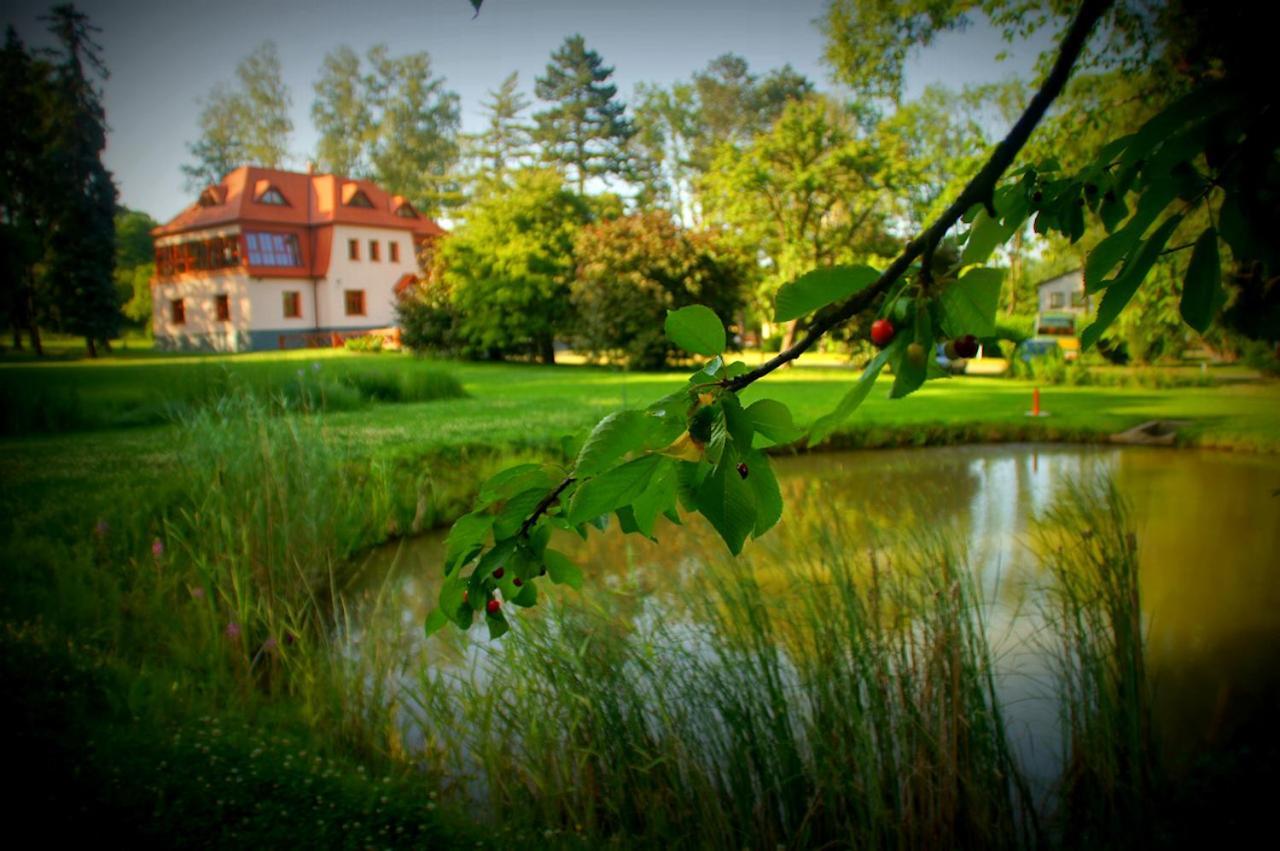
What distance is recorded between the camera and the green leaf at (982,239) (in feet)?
2.15

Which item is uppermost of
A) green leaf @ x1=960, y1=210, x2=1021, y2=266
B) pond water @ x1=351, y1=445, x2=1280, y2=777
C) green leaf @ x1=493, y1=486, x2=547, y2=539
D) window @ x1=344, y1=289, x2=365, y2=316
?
window @ x1=344, y1=289, x2=365, y2=316

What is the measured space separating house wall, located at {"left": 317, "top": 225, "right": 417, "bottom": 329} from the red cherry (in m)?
22.4

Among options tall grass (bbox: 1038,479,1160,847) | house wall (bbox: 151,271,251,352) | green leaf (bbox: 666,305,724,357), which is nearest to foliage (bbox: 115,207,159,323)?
house wall (bbox: 151,271,251,352)

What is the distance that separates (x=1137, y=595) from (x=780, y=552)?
1.18 m

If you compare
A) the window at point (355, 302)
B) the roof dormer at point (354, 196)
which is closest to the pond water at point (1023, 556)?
the roof dormer at point (354, 196)

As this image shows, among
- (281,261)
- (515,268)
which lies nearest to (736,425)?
(515,268)

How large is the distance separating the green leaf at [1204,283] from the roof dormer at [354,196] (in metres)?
23.9

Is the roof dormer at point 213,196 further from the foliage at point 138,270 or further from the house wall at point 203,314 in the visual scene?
the foliage at point 138,270

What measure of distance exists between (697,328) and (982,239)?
0.24 meters

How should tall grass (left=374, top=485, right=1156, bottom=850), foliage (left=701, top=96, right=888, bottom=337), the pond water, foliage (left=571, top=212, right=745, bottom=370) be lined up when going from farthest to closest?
foliage (left=571, top=212, right=745, bottom=370) → foliage (left=701, top=96, right=888, bottom=337) → the pond water → tall grass (left=374, top=485, right=1156, bottom=850)

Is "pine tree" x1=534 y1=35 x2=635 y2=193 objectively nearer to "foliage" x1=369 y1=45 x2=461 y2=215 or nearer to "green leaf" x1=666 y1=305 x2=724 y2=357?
"foliage" x1=369 y1=45 x2=461 y2=215

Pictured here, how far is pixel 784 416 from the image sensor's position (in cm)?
68

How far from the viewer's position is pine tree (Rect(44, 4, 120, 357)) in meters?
4.64

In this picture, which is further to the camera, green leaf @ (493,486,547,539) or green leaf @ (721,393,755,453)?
green leaf @ (493,486,547,539)
